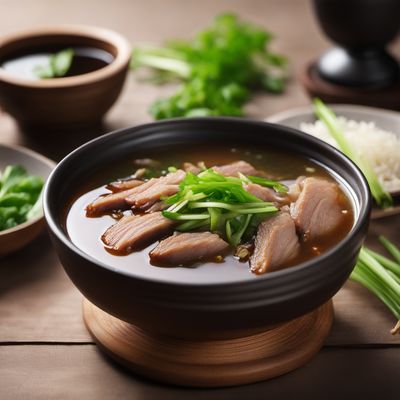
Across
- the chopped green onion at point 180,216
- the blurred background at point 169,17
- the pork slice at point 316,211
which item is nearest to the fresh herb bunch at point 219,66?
the blurred background at point 169,17

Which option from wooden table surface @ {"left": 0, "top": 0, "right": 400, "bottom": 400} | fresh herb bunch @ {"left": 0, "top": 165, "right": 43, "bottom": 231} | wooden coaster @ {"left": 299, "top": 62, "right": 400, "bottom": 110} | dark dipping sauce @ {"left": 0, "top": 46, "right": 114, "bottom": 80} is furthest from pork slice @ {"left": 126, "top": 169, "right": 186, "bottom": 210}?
wooden coaster @ {"left": 299, "top": 62, "right": 400, "bottom": 110}

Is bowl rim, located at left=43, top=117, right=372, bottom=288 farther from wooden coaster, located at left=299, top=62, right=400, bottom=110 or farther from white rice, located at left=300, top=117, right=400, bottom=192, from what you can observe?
wooden coaster, located at left=299, top=62, right=400, bottom=110

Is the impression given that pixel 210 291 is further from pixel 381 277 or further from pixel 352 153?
pixel 352 153

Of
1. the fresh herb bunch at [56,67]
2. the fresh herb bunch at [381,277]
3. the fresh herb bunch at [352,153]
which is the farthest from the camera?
the fresh herb bunch at [56,67]

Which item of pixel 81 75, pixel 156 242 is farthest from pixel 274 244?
pixel 81 75

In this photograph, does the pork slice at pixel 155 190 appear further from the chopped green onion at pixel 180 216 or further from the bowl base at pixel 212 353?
the bowl base at pixel 212 353

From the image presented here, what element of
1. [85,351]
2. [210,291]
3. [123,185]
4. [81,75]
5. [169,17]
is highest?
[210,291]

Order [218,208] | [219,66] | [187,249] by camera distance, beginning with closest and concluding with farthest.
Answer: [187,249]
[218,208]
[219,66]
